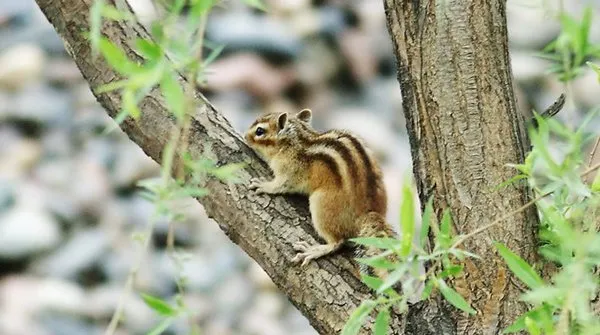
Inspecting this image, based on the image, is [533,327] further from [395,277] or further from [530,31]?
[530,31]

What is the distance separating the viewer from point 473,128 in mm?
1462

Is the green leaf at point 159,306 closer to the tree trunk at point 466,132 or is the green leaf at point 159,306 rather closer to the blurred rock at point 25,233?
the tree trunk at point 466,132

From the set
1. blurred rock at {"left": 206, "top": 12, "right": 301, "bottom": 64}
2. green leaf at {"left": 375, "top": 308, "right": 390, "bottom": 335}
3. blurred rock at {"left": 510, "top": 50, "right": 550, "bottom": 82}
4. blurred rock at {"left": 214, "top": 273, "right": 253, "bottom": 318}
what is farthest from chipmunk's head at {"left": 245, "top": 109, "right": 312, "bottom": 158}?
blurred rock at {"left": 510, "top": 50, "right": 550, "bottom": 82}

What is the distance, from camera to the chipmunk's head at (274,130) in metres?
2.09

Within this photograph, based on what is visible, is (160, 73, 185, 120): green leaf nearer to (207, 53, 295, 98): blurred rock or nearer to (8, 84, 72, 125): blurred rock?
(207, 53, 295, 98): blurred rock

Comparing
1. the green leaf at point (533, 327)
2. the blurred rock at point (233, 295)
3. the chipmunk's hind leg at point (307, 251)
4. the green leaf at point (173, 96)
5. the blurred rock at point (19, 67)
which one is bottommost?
the green leaf at point (533, 327)

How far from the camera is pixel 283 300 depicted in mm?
3971

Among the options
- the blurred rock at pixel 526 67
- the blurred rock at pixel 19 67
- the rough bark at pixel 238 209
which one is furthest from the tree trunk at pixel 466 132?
the blurred rock at pixel 19 67

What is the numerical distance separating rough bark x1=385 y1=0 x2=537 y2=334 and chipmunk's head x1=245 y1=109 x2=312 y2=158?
63 cm

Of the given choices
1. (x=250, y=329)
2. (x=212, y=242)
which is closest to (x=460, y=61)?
(x=250, y=329)

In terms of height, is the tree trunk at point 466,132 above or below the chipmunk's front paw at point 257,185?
below

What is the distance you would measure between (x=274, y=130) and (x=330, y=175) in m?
0.21

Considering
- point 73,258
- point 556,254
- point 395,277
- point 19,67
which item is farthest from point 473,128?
point 19,67

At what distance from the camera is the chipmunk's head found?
2.09 meters
